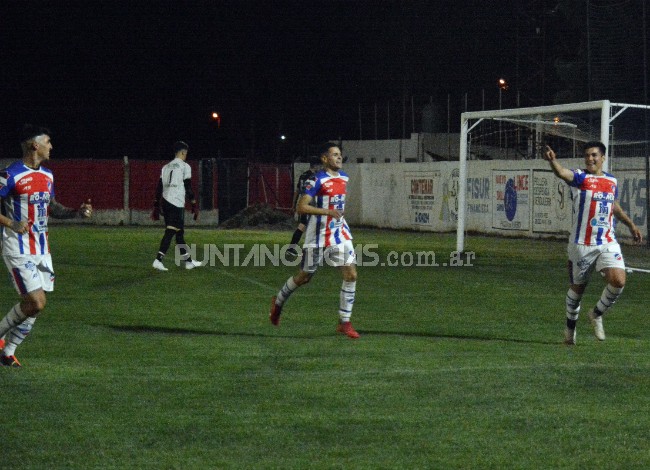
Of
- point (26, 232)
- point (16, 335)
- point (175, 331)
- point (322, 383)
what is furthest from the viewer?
point (175, 331)

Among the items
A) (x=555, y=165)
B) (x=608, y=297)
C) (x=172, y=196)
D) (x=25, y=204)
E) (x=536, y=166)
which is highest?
(x=536, y=166)

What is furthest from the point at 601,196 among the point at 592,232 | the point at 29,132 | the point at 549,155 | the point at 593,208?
the point at 29,132

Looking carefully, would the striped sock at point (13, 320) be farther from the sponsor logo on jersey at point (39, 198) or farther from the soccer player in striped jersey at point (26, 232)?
the sponsor logo on jersey at point (39, 198)

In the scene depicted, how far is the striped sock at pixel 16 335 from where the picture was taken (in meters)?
8.77

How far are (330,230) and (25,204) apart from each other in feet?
11.3

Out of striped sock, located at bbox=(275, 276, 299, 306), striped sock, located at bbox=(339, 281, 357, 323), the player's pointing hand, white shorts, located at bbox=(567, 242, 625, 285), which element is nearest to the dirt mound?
striped sock, located at bbox=(275, 276, 299, 306)

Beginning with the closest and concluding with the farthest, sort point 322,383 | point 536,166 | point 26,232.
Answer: point 322,383 → point 26,232 → point 536,166

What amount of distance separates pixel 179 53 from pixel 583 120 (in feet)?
122

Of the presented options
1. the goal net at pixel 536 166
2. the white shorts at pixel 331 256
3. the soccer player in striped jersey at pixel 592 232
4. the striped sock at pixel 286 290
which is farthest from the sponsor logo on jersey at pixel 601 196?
the goal net at pixel 536 166

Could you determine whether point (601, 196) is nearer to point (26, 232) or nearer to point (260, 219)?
point (26, 232)

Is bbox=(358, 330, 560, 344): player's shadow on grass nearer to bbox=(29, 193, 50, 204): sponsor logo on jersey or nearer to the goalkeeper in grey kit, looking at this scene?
bbox=(29, 193, 50, 204): sponsor logo on jersey

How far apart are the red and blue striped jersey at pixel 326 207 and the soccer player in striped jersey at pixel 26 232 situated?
121 inches

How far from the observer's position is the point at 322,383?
8148 millimetres
